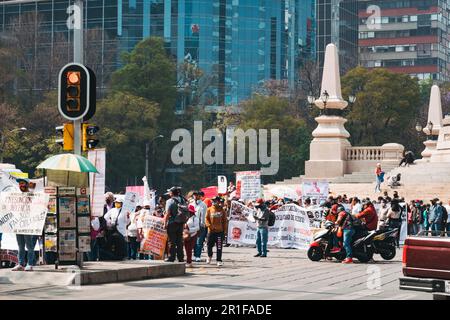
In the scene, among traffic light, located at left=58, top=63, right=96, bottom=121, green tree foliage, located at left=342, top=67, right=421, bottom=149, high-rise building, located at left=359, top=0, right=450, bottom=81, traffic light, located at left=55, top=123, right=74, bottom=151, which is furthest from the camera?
high-rise building, located at left=359, top=0, right=450, bottom=81

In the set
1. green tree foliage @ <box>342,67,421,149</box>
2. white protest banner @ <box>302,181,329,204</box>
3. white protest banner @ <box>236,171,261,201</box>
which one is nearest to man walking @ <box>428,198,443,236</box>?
white protest banner @ <box>302,181,329,204</box>

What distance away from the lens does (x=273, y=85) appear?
98.5m

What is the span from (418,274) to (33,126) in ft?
218

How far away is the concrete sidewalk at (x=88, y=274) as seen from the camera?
17.6m

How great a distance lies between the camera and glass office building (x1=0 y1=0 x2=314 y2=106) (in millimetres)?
110562

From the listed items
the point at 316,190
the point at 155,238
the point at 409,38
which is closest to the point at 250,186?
the point at 316,190

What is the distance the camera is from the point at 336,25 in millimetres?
138000

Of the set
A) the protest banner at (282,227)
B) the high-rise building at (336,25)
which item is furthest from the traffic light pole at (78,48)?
the high-rise building at (336,25)

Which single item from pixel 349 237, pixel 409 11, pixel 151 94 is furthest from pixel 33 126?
pixel 409 11

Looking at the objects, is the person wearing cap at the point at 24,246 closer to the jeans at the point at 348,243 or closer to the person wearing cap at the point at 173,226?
the person wearing cap at the point at 173,226

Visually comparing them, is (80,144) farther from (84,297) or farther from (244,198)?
(244,198)

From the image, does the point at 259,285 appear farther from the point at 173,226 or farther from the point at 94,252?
the point at 94,252

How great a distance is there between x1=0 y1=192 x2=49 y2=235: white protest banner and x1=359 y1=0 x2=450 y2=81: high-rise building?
150m

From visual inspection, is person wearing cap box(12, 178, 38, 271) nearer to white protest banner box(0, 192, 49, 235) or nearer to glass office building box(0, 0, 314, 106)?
white protest banner box(0, 192, 49, 235)
